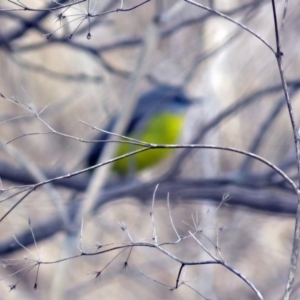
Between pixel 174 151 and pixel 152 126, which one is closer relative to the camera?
pixel 174 151

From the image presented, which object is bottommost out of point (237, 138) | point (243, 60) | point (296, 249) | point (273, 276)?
point (296, 249)

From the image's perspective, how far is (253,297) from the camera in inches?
127

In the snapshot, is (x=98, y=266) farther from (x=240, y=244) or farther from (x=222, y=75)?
(x=222, y=75)

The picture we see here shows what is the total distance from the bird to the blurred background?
2.5 inches

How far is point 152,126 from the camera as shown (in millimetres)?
3408

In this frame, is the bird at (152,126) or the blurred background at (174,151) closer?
the blurred background at (174,151)

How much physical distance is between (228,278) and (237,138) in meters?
1.11

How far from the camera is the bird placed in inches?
113

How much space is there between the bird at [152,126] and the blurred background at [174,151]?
6 centimetres

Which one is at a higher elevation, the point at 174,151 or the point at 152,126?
the point at 152,126

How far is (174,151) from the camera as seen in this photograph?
3090mm

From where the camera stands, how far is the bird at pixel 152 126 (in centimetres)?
287

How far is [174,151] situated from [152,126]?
362mm

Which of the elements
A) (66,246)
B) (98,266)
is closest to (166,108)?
(98,266)
